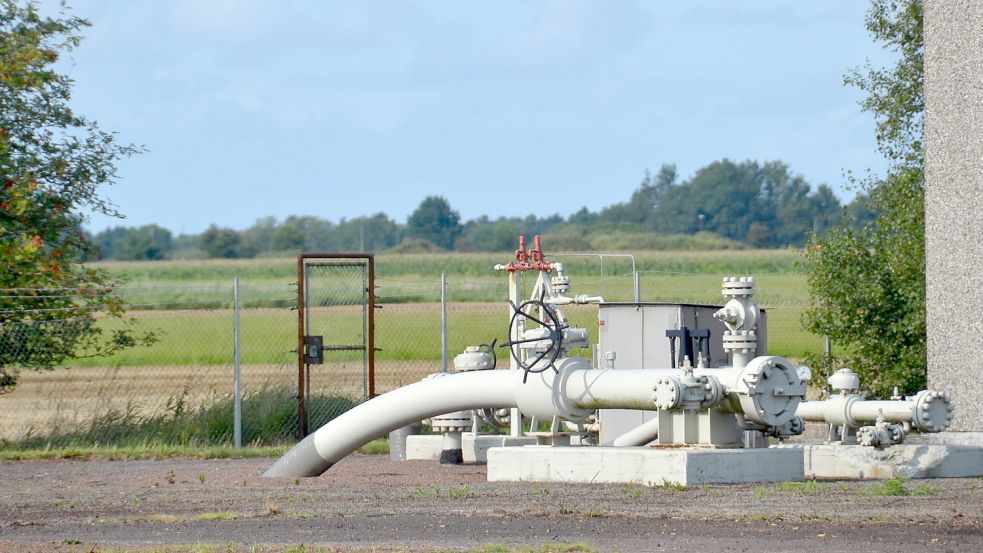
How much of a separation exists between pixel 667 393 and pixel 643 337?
3.71m

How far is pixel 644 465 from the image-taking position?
12.5 metres

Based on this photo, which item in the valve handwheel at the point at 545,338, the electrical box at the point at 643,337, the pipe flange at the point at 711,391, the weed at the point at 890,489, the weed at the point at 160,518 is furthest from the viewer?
the electrical box at the point at 643,337

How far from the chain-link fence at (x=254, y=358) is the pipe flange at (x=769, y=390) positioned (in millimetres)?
6272

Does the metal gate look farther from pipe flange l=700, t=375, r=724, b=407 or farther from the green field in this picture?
pipe flange l=700, t=375, r=724, b=407

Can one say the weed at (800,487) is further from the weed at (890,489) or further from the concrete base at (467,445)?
the concrete base at (467,445)

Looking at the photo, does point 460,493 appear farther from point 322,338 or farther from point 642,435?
point 322,338

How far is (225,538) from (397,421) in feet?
17.5

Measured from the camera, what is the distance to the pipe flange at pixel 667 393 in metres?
12.5

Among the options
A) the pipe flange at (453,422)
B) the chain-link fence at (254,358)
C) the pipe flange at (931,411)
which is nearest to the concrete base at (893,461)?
the pipe flange at (931,411)

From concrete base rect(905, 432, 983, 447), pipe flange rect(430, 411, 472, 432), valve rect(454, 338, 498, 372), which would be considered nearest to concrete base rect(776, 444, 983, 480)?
concrete base rect(905, 432, 983, 447)

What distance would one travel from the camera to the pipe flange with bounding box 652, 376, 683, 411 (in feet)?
40.9

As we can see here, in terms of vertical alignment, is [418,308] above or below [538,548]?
above

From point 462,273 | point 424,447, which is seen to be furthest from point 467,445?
point 462,273

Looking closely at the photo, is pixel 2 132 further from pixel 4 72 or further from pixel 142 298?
pixel 142 298
